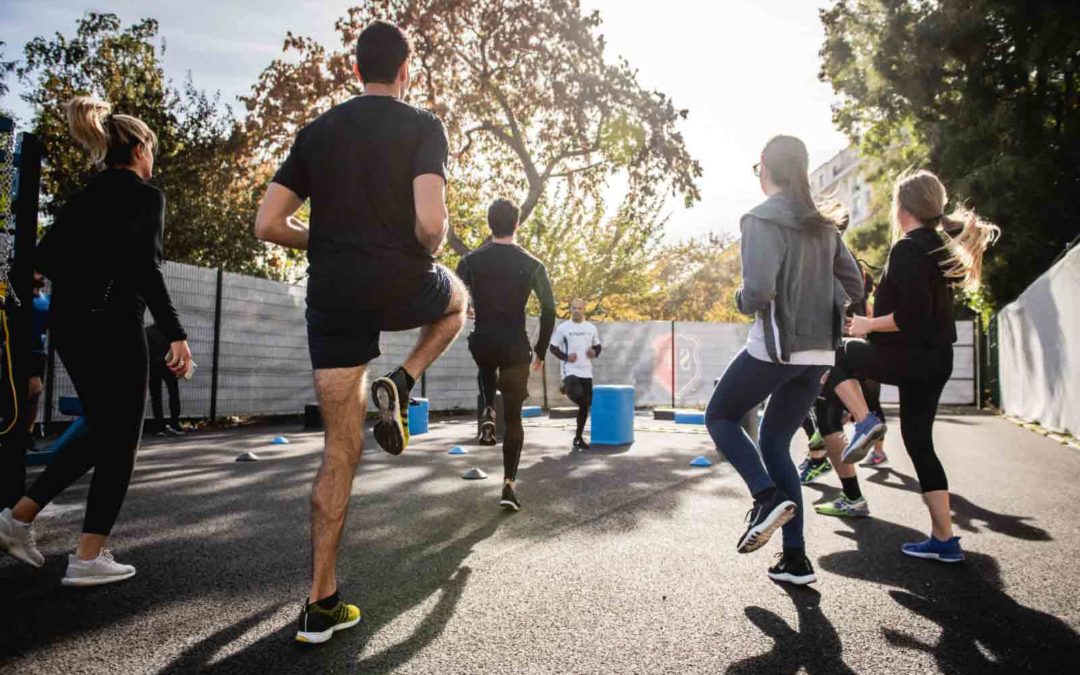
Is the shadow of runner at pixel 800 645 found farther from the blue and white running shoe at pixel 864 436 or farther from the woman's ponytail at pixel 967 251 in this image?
the woman's ponytail at pixel 967 251

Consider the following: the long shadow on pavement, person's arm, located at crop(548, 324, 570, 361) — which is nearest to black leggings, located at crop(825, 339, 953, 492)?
the long shadow on pavement

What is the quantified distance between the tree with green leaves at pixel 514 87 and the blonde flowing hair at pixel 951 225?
12.7 metres

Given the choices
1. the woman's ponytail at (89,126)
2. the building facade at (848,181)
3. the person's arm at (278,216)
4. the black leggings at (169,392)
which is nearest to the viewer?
the person's arm at (278,216)

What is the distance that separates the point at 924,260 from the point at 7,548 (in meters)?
4.48

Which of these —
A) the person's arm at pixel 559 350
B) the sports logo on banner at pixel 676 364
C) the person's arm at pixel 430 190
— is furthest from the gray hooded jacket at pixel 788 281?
the sports logo on banner at pixel 676 364

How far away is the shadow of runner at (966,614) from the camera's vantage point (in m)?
2.41

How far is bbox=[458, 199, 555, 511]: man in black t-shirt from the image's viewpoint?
4980 millimetres

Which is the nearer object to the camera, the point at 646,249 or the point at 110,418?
the point at 110,418

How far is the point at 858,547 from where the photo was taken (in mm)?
4055

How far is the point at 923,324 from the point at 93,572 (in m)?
4.01

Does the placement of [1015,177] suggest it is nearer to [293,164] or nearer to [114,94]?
[293,164]

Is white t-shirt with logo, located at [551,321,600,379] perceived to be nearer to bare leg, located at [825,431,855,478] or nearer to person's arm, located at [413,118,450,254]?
bare leg, located at [825,431,855,478]

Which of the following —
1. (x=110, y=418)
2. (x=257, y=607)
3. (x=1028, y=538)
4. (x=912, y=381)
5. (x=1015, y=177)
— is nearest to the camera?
(x=257, y=607)

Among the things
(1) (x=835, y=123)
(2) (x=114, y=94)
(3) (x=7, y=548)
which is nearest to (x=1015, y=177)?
(1) (x=835, y=123)
